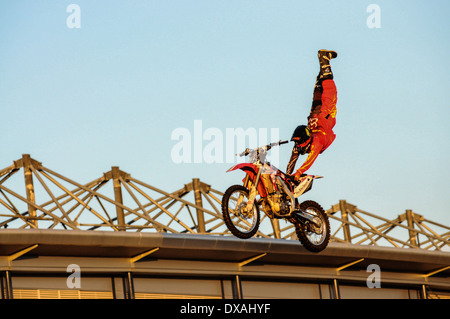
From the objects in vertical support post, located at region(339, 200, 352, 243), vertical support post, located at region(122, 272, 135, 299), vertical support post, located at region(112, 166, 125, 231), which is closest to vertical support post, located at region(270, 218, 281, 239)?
vertical support post, located at region(339, 200, 352, 243)

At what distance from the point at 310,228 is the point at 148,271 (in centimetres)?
656

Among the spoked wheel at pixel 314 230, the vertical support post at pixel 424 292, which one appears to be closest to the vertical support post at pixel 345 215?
the vertical support post at pixel 424 292

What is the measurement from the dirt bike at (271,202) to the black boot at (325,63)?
8.40 feet

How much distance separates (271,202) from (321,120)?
2883 millimetres

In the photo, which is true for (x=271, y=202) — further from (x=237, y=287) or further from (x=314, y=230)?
(x=237, y=287)

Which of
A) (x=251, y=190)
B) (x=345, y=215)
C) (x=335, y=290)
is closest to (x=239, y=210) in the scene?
(x=251, y=190)

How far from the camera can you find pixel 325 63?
91.2ft

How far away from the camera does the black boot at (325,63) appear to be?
91.0 ft

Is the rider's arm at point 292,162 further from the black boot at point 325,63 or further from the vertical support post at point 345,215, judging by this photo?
the vertical support post at point 345,215

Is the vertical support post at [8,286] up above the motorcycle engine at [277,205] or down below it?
below

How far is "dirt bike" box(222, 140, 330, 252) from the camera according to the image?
25.5 m
